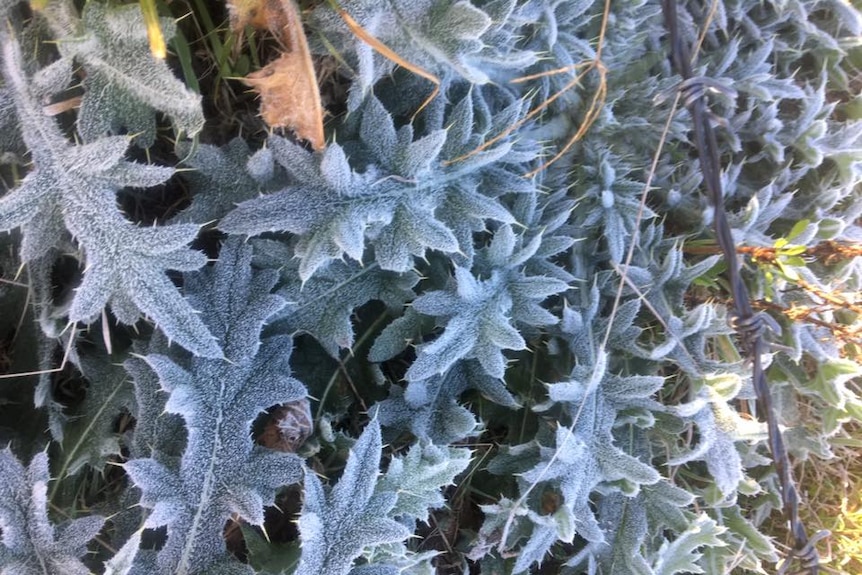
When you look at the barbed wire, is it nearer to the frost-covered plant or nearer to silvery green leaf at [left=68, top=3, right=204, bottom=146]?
the frost-covered plant

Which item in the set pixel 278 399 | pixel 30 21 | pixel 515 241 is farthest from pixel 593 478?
pixel 30 21

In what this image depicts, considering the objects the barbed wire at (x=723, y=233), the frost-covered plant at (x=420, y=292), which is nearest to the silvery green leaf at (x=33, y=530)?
the frost-covered plant at (x=420, y=292)

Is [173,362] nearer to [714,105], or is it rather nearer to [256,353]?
[256,353]

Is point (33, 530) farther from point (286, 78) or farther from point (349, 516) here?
point (286, 78)

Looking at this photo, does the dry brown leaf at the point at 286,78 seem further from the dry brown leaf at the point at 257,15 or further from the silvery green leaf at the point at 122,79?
the silvery green leaf at the point at 122,79

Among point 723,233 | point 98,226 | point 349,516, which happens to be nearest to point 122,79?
point 98,226

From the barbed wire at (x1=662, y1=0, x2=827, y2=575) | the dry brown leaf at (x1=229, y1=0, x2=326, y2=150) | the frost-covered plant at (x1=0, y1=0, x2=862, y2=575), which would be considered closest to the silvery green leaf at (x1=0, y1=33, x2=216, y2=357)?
the frost-covered plant at (x1=0, y1=0, x2=862, y2=575)
